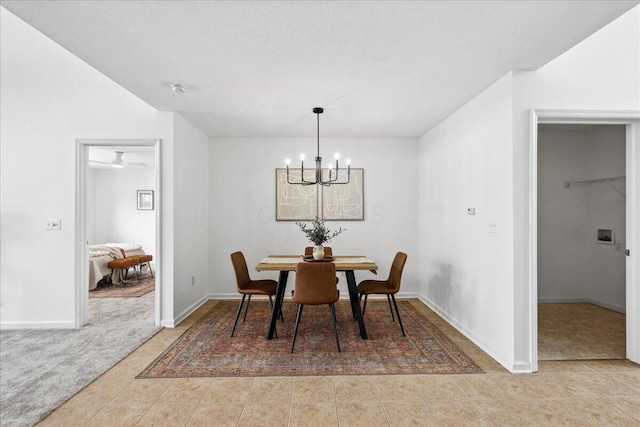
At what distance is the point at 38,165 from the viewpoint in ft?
11.9

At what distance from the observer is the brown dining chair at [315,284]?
2.93 meters

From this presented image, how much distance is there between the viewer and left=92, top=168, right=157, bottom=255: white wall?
7922 millimetres

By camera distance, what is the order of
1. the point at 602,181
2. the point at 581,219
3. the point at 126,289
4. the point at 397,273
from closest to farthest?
the point at 397,273 → the point at 602,181 → the point at 581,219 → the point at 126,289

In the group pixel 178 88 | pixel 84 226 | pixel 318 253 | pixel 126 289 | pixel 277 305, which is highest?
pixel 178 88

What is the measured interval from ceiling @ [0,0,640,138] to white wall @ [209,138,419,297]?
1.50 meters

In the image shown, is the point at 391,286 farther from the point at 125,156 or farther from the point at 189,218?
the point at 125,156

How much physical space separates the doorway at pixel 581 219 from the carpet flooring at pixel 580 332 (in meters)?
0.05

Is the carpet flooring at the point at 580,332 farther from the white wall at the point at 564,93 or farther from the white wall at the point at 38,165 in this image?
the white wall at the point at 38,165

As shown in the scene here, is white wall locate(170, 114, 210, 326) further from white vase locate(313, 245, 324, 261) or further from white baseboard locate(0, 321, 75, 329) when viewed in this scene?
white vase locate(313, 245, 324, 261)

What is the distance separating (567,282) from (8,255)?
23.6 feet

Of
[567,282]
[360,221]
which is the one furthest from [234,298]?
[567,282]

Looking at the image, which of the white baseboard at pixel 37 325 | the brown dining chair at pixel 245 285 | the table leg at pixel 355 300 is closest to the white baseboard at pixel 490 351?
the table leg at pixel 355 300

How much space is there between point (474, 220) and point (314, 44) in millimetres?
2277

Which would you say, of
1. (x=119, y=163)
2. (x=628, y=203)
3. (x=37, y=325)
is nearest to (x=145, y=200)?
(x=119, y=163)
